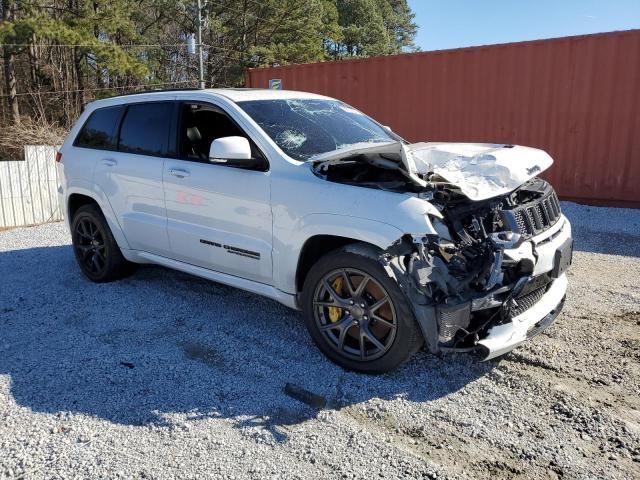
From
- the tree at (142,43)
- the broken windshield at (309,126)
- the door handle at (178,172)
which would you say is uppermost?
the tree at (142,43)

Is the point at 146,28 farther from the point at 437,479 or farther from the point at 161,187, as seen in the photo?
the point at 437,479

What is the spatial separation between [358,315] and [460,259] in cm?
74

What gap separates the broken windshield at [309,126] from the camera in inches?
157

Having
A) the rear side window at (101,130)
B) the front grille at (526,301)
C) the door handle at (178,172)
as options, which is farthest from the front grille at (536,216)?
the rear side window at (101,130)

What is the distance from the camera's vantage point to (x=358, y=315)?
11.2 ft

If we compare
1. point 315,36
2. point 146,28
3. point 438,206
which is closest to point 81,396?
point 438,206

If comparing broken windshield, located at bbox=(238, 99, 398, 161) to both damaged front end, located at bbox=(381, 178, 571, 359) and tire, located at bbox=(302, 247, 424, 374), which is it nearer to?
tire, located at bbox=(302, 247, 424, 374)

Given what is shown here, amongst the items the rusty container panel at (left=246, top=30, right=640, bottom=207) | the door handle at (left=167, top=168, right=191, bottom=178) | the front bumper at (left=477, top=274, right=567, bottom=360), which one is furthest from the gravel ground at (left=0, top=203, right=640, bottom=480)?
the rusty container panel at (left=246, top=30, right=640, bottom=207)

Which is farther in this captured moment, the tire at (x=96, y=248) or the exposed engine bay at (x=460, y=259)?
the tire at (x=96, y=248)

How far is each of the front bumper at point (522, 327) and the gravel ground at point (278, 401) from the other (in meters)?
0.30

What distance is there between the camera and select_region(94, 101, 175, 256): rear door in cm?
461

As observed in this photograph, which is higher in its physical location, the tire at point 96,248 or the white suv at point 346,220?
the white suv at point 346,220

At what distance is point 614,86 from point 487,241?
23.5ft

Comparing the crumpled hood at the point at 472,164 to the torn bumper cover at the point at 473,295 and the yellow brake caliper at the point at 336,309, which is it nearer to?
the torn bumper cover at the point at 473,295
